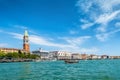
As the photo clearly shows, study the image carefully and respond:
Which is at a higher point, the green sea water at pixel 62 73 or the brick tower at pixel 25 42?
the brick tower at pixel 25 42

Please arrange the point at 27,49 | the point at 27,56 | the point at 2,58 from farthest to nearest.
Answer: the point at 27,49 < the point at 27,56 < the point at 2,58

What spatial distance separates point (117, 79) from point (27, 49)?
155 m

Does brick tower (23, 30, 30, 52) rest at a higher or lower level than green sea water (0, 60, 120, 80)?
higher

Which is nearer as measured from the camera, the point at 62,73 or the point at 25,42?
the point at 62,73


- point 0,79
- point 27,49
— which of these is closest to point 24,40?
point 27,49

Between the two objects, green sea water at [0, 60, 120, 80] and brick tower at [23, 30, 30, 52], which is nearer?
green sea water at [0, 60, 120, 80]

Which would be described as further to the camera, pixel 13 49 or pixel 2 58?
pixel 13 49

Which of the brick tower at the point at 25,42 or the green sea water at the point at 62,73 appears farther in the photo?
the brick tower at the point at 25,42

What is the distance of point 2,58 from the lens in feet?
468

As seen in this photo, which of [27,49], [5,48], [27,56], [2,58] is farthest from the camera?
[27,49]

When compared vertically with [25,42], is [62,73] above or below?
below

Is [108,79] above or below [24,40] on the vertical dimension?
below

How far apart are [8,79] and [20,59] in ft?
378

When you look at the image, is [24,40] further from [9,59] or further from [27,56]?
[9,59]
